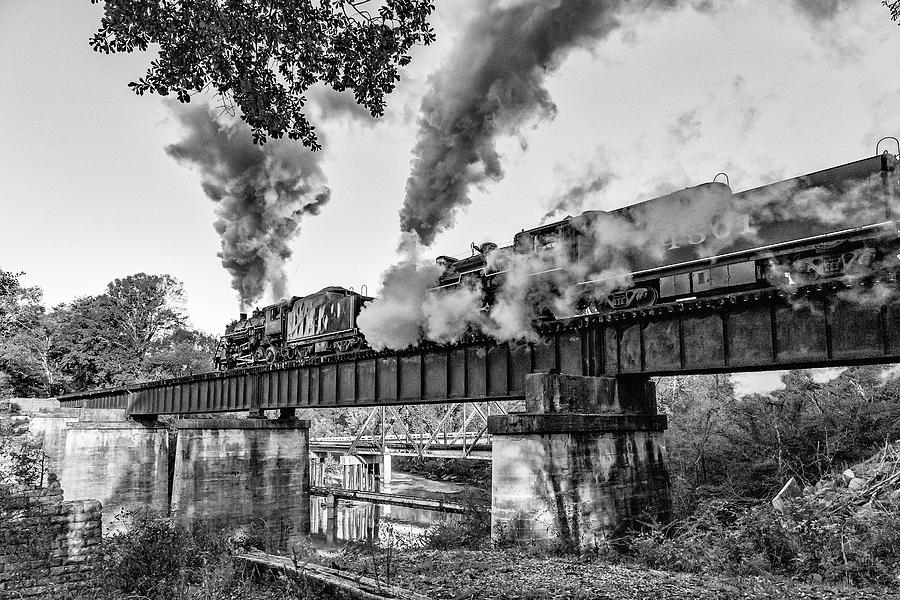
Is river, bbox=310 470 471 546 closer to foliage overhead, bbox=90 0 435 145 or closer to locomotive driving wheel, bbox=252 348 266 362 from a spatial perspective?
locomotive driving wheel, bbox=252 348 266 362

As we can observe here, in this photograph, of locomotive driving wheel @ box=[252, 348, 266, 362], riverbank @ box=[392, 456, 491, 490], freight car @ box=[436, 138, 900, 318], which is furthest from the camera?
riverbank @ box=[392, 456, 491, 490]

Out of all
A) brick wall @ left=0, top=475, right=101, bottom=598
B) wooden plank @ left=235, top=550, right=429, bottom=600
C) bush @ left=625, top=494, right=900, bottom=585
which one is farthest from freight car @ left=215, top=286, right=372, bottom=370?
bush @ left=625, top=494, right=900, bottom=585

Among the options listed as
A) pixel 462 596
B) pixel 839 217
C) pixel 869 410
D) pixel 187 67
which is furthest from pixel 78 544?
pixel 869 410

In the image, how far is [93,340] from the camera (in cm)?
6200

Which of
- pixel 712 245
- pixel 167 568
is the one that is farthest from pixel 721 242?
pixel 167 568

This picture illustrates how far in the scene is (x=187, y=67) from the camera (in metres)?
7.87

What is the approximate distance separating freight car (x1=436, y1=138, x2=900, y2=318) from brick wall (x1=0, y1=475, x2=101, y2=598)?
1116 cm

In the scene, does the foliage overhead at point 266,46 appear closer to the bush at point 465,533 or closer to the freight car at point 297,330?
the bush at point 465,533

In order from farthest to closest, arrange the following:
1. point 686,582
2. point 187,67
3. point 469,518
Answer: point 469,518 → point 686,582 → point 187,67

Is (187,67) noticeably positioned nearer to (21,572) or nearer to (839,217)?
(21,572)

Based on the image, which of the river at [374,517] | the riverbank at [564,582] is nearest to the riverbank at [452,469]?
the river at [374,517]

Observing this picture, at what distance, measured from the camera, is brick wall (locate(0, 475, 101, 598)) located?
11066 mm

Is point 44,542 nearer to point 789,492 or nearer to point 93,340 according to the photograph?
point 789,492

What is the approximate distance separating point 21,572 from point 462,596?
341 inches
